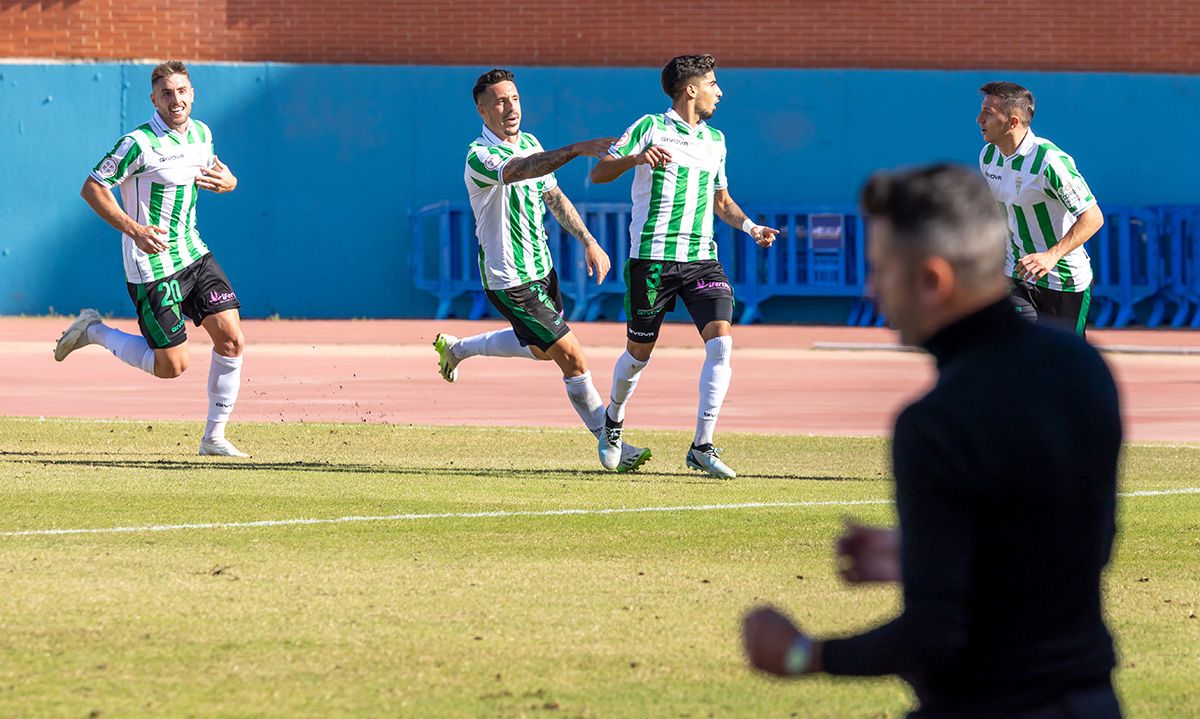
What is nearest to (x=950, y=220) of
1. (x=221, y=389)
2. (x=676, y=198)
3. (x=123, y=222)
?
(x=676, y=198)

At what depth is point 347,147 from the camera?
29.0m

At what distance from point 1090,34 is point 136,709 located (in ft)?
82.2

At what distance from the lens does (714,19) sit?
94.8 feet

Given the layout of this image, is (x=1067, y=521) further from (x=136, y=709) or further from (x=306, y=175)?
(x=306, y=175)

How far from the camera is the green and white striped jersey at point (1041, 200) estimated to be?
1065 cm

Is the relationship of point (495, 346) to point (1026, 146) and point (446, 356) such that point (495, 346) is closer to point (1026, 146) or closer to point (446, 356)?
point (446, 356)

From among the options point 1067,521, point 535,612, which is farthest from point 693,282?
point 1067,521

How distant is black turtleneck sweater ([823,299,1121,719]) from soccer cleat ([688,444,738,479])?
7.76 metres

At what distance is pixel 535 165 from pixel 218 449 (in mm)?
2694

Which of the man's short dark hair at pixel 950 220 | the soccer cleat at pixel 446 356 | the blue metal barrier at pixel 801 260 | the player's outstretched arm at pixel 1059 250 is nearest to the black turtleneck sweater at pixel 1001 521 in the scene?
the man's short dark hair at pixel 950 220

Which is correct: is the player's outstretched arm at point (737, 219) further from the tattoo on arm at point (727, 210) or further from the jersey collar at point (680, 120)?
the jersey collar at point (680, 120)

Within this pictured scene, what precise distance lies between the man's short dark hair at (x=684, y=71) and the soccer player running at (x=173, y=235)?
2.47 m

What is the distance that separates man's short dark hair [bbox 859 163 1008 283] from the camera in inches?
115

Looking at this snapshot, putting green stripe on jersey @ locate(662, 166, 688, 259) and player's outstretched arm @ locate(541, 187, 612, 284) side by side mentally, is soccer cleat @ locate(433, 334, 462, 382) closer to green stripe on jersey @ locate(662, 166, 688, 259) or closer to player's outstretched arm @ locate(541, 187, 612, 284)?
player's outstretched arm @ locate(541, 187, 612, 284)
